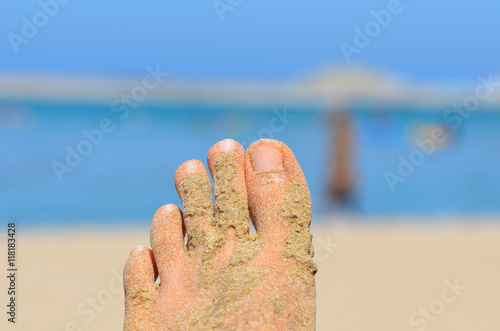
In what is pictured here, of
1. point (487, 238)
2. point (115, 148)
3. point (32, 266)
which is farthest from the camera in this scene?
point (115, 148)

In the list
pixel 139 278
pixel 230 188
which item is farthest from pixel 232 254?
pixel 139 278

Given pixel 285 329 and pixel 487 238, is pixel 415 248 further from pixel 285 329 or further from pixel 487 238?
pixel 285 329

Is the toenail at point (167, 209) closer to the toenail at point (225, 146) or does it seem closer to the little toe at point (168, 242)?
the little toe at point (168, 242)

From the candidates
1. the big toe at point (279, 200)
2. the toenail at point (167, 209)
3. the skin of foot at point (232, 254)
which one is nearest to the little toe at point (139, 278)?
the skin of foot at point (232, 254)

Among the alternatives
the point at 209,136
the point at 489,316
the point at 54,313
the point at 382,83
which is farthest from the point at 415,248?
the point at 382,83

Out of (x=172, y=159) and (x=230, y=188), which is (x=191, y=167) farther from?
(x=172, y=159)

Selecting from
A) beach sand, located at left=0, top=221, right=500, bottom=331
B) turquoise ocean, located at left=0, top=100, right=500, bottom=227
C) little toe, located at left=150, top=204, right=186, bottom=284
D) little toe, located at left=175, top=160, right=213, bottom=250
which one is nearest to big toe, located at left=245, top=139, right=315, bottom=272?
little toe, located at left=175, top=160, right=213, bottom=250
